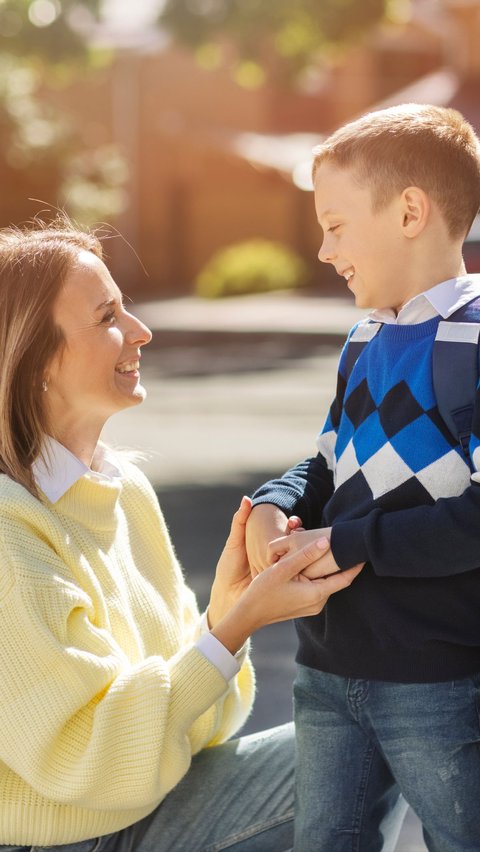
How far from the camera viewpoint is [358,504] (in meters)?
2.20

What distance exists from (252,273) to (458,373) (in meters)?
24.7

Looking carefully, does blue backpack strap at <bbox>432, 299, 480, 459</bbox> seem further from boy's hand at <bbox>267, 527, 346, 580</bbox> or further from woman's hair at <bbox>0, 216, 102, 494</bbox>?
woman's hair at <bbox>0, 216, 102, 494</bbox>

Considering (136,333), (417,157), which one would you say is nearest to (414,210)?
(417,157)

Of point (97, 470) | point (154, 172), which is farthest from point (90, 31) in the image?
point (97, 470)

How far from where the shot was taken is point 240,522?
2408 mm

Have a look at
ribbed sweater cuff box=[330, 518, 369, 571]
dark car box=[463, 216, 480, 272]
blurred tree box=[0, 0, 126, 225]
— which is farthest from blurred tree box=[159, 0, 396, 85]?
ribbed sweater cuff box=[330, 518, 369, 571]

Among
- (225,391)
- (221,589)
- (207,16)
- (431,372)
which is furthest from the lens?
(207,16)

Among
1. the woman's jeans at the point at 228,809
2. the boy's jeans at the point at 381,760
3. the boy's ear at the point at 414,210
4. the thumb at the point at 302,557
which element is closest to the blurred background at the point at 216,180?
the woman's jeans at the point at 228,809

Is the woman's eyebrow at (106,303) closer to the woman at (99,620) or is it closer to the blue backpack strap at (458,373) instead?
the woman at (99,620)

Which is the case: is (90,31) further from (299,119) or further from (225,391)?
(299,119)

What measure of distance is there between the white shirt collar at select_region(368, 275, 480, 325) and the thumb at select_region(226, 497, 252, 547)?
454 millimetres

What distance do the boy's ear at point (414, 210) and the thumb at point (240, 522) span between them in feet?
1.91

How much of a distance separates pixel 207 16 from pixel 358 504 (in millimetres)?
18427

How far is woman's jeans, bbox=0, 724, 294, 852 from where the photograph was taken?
8.23ft
